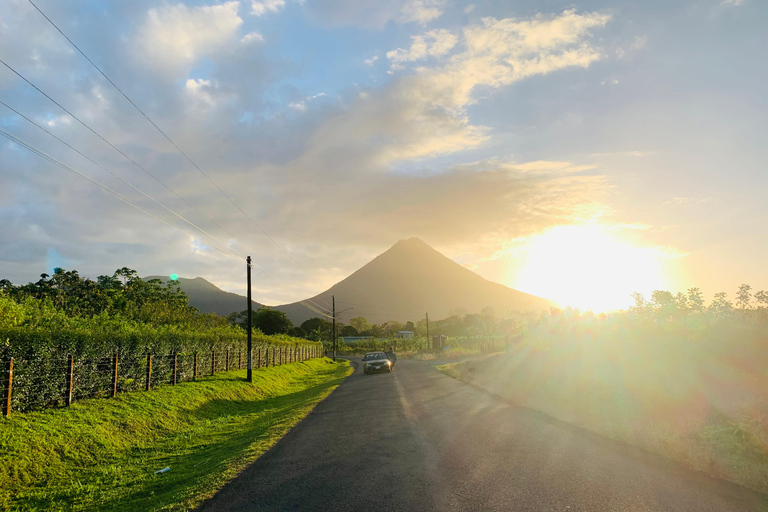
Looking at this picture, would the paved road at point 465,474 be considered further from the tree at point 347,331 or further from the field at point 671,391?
the tree at point 347,331

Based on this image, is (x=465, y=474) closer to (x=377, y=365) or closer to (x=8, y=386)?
(x=8, y=386)

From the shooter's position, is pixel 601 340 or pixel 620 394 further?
pixel 601 340

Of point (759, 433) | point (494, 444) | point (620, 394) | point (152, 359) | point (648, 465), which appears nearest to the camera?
point (648, 465)

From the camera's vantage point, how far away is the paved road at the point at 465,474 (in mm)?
6863

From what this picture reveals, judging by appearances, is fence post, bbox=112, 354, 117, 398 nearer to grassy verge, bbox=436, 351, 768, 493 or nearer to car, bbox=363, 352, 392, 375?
grassy verge, bbox=436, 351, 768, 493

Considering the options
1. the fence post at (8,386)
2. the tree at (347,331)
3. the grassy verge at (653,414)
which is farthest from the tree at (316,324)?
the fence post at (8,386)

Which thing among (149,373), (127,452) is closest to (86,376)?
Result: (127,452)

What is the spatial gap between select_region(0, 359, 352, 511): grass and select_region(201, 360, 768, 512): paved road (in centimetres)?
103

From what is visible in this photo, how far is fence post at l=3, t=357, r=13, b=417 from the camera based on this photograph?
11023 millimetres

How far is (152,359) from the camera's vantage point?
742 inches

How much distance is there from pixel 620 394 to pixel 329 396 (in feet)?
42.6

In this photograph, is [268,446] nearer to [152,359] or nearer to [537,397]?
[152,359]

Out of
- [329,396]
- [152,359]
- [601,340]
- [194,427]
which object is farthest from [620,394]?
[152,359]

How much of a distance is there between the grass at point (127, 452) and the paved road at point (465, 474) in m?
1.03
